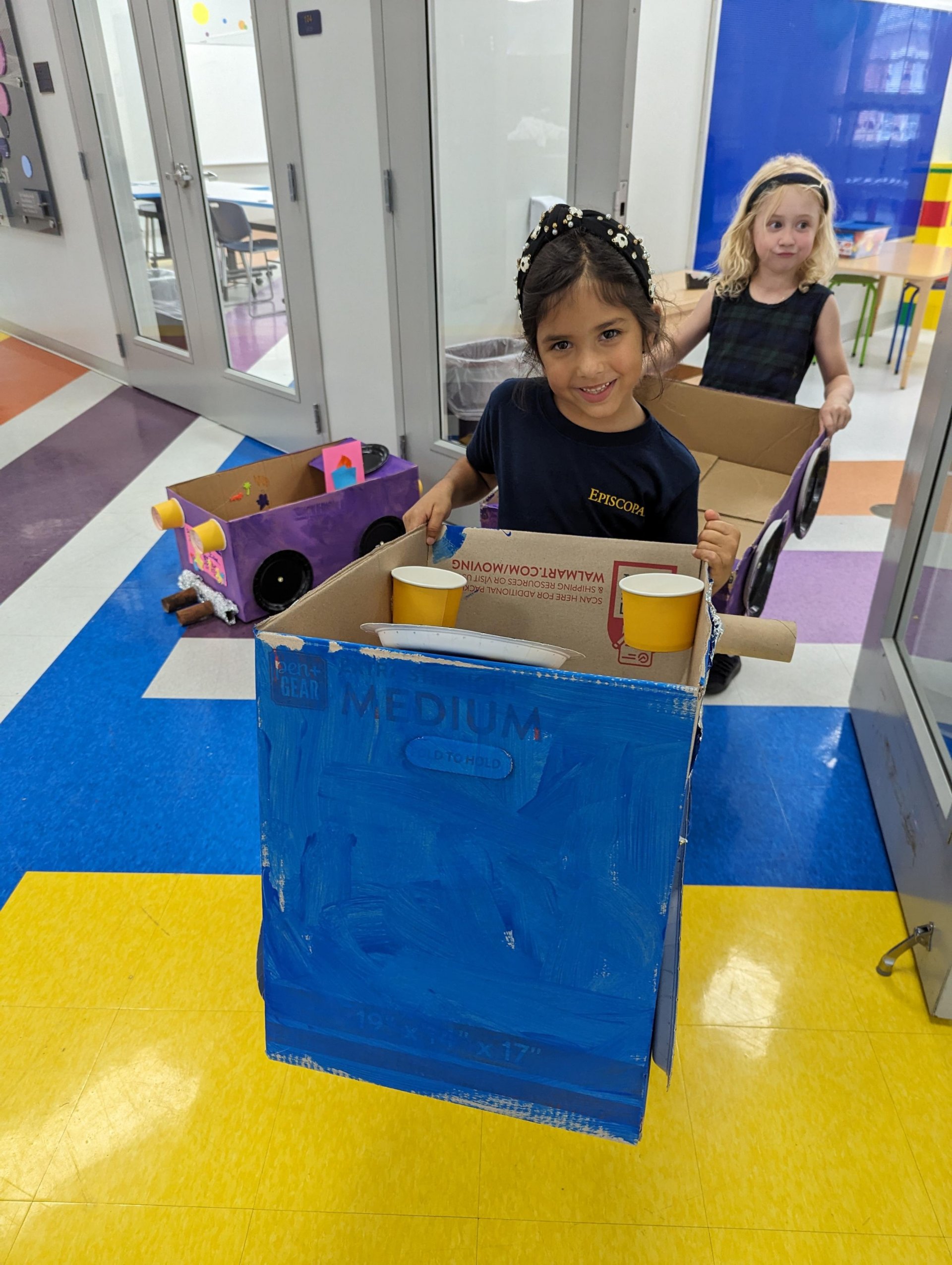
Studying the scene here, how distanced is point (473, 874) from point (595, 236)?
0.87 metres

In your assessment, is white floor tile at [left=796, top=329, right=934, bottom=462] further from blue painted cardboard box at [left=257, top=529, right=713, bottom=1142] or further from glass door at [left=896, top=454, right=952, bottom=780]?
blue painted cardboard box at [left=257, top=529, right=713, bottom=1142]

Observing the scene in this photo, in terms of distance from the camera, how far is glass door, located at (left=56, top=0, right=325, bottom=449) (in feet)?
10.8

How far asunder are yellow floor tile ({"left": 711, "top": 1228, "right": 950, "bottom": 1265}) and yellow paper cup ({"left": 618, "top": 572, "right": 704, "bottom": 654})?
2.72 feet

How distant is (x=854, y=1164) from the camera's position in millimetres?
1210

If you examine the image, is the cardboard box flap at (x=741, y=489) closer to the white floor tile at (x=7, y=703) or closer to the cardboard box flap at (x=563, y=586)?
the cardboard box flap at (x=563, y=586)

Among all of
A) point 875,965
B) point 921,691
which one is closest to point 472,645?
point 875,965

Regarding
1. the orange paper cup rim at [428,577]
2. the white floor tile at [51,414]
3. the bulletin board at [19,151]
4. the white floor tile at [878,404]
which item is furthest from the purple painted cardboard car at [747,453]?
the bulletin board at [19,151]

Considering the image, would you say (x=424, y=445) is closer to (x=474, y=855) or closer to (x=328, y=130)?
(x=328, y=130)

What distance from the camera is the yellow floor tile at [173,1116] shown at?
1.19 m

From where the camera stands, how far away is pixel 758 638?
916mm

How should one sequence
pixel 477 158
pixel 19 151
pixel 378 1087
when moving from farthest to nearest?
pixel 19 151 → pixel 477 158 → pixel 378 1087

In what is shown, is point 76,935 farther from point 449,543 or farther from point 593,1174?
point 449,543

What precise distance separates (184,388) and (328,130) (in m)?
1.96

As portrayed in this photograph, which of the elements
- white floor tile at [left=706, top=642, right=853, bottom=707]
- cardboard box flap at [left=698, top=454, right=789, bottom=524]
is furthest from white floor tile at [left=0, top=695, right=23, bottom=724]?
cardboard box flap at [left=698, top=454, right=789, bottom=524]
